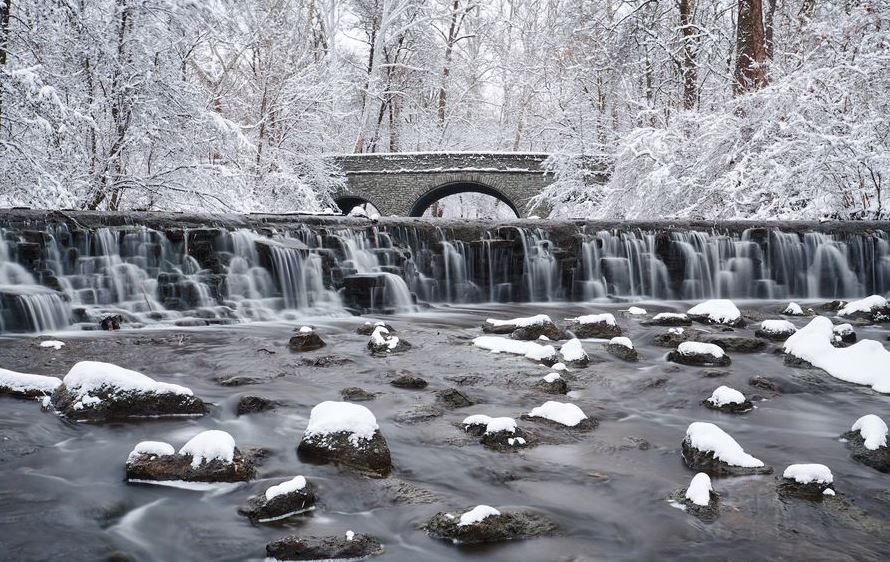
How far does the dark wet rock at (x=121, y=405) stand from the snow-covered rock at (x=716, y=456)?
3.12 meters

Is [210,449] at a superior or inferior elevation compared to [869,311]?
superior

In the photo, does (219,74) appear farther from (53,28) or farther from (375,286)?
(375,286)

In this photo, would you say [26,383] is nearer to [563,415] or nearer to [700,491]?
[563,415]

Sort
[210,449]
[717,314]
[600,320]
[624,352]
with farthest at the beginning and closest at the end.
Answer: [717,314], [600,320], [624,352], [210,449]

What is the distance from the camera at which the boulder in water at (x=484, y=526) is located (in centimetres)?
295

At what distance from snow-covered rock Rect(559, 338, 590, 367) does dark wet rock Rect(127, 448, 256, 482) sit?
3567mm

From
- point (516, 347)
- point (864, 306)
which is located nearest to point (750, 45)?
point (864, 306)

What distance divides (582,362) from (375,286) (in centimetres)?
472

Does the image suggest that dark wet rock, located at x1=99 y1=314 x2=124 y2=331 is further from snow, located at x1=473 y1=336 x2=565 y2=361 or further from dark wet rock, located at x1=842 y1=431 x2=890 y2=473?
dark wet rock, located at x1=842 y1=431 x2=890 y2=473

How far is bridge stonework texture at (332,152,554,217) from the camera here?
25703 millimetres

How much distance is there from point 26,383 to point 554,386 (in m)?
3.81

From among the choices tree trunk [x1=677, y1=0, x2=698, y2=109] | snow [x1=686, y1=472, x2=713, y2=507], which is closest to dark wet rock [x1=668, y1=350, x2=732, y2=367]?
snow [x1=686, y1=472, x2=713, y2=507]

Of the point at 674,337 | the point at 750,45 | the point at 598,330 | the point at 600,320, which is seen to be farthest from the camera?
the point at 750,45

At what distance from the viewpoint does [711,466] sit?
148 inches
